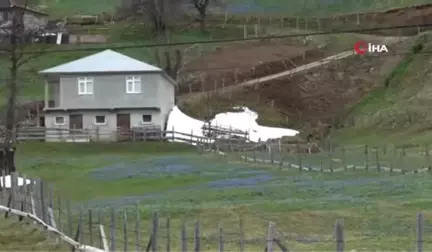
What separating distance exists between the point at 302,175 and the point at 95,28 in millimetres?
73426

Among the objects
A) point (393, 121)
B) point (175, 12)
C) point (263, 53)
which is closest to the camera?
point (393, 121)

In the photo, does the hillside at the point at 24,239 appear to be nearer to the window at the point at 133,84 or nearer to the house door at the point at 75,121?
the house door at the point at 75,121

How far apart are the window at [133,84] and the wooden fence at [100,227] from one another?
36.1 meters

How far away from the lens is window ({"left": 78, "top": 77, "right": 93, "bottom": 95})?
77.5 meters

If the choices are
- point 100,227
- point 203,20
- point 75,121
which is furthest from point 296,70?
point 100,227

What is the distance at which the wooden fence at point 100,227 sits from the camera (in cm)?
2012

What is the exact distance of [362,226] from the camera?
2828cm

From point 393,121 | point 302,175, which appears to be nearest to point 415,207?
point 302,175

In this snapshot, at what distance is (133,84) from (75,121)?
4.91 metres

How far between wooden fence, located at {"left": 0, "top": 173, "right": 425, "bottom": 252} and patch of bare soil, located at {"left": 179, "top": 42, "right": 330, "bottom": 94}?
185 ft

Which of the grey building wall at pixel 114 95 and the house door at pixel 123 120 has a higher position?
the grey building wall at pixel 114 95

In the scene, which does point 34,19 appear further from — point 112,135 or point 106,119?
point 112,135

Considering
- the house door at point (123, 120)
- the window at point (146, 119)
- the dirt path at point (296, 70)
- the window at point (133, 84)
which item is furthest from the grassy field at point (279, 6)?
the house door at point (123, 120)

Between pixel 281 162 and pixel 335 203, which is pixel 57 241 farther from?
pixel 281 162
